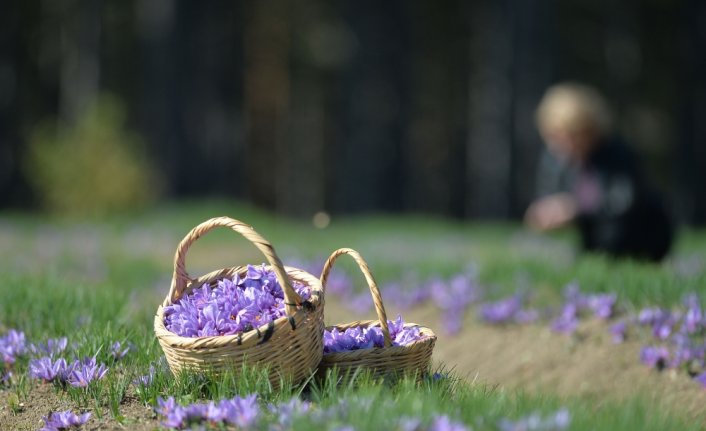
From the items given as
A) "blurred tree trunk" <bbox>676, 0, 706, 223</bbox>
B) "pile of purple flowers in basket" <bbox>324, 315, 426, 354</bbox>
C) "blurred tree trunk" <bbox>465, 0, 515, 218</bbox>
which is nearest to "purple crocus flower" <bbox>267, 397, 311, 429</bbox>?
"pile of purple flowers in basket" <bbox>324, 315, 426, 354</bbox>

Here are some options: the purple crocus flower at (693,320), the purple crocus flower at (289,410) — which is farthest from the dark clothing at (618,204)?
the purple crocus flower at (289,410)


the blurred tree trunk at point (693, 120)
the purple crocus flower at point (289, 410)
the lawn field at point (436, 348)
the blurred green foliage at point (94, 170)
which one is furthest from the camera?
the blurred tree trunk at point (693, 120)

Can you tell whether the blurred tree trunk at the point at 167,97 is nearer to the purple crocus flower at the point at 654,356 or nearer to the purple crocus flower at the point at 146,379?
the purple crocus flower at the point at 654,356

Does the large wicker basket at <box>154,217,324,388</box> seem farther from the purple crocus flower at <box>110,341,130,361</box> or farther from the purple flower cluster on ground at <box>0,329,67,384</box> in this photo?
the purple flower cluster on ground at <box>0,329,67,384</box>

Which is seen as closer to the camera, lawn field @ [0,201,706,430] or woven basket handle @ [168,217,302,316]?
lawn field @ [0,201,706,430]

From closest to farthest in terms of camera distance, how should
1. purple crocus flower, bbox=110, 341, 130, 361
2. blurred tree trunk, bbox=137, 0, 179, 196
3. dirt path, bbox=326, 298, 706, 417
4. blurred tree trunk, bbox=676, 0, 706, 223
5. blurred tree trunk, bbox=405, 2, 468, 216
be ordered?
purple crocus flower, bbox=110, 341, 130, 361, dirt path, bbox=326, 298, 706, 417, blurred tree trunk, bbox=137, 0, 179, 196, blurred tree trunk, bbox=676, 0, 706, 223, blurred tree trunk, bbox=405, 2, 468, 216

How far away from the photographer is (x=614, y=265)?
5938 mm

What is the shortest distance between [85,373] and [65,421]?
0.34m

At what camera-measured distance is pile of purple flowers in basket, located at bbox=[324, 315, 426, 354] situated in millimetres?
3316

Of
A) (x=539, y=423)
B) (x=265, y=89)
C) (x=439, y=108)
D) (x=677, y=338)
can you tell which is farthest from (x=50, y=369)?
(x=439, y=108)

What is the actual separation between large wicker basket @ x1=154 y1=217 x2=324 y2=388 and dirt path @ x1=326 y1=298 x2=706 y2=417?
1127 mm

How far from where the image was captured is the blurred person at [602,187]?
21.1 ft

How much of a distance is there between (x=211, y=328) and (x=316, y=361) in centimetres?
41

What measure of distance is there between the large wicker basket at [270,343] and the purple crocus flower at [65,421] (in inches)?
14.8
